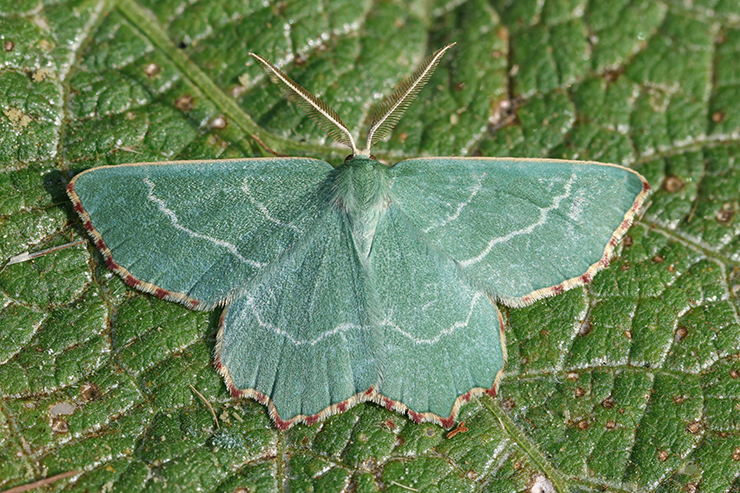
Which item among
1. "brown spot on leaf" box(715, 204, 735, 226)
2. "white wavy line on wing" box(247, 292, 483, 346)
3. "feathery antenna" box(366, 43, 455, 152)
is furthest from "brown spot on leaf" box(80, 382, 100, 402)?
"brown spot on leaf" box(715, 204, 735, 226)

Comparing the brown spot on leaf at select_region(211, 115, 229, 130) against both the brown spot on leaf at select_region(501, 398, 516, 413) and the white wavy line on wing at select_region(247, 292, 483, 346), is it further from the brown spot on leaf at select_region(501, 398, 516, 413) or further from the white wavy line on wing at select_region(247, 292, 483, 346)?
the brown spot on leaf at select_region(501, 398, 516, 413)

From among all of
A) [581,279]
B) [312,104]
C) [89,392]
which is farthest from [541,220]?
[89,392]

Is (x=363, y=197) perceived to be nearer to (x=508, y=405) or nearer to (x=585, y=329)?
(x=508, y=405)

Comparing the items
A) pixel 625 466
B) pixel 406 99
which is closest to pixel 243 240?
pixel 406 99

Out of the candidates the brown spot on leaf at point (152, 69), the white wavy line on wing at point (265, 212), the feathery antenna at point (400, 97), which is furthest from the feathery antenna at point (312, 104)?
the brown spot on leaf at point (152, 69)

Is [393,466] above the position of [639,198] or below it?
below

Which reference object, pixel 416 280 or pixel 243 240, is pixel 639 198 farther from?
pixel 243 240

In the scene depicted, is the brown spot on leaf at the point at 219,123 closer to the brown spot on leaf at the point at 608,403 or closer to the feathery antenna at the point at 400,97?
the feathery antenna at the point at 400,97
